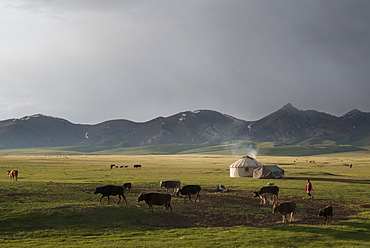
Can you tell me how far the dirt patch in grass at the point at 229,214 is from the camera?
21.7 m

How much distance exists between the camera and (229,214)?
2438 cm

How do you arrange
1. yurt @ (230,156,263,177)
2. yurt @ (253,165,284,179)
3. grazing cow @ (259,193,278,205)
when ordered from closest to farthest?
grazing cow @ (259,193,278,205) → yurt @ (253,165,284,179) → yurt @ (230,156,263,177)

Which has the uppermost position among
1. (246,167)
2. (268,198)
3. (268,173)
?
(246,167)

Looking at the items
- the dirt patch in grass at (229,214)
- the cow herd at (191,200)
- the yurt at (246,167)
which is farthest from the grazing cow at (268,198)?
the yurt at (246,167)

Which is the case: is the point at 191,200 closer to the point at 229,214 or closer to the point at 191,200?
the point at 191,200

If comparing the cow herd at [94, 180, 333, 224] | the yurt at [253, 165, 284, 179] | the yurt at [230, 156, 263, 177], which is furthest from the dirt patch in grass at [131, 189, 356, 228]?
the yurt at [230, 156, 263, 177]

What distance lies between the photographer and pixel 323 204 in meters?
30.2

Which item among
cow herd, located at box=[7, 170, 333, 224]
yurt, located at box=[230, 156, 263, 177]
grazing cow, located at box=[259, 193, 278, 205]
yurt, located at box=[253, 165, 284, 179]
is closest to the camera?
cow herd, located at box=[7, 170, 333, 224]

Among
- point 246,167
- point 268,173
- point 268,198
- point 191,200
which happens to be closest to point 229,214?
point 191,200

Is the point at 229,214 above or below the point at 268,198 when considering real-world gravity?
below

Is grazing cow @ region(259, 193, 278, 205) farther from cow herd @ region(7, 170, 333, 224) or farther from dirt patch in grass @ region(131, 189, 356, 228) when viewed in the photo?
dirt patch in grass @ region(131, 189, 356, 228)

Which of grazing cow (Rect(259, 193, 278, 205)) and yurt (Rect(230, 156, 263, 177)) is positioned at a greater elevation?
yurt (Rect(230, 156, 263, 177))

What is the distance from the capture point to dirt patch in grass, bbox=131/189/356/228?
21.7m

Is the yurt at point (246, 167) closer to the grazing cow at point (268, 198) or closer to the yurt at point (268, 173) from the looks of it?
the yurt at point (268, 173)
